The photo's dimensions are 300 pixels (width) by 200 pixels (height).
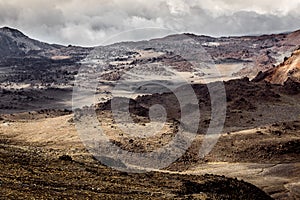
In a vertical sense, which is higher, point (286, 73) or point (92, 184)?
point (286, 73)

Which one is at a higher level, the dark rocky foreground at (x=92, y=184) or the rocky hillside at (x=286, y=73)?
the rocky hillside at (x=286, y=73)

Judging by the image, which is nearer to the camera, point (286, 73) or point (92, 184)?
point (92, 184)

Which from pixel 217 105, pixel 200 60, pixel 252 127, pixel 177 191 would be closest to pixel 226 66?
pixel 200 60

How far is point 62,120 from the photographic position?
129ft

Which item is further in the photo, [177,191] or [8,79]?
[8,79]

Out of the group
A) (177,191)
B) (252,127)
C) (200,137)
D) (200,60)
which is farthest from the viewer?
(200,60)

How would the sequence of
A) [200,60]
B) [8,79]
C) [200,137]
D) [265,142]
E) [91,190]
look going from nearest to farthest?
[91,190] → [265,142] → [200,137] → [8,79] → [200,60]

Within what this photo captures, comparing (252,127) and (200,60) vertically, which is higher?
(200,60)

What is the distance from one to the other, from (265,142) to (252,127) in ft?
22.9

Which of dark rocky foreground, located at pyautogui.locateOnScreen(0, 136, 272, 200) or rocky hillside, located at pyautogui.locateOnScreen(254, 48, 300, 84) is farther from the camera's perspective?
rocky hillside, located at pyautogui.locateOnScreen(254, 48, 300, 84)

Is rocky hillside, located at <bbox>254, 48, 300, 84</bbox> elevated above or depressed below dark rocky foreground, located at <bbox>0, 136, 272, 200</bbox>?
above

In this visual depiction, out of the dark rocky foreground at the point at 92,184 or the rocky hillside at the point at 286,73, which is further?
the rocky hillside at the point at 286,73

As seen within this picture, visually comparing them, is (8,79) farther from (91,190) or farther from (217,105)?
(91,190)

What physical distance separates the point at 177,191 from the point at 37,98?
77.6 meters
